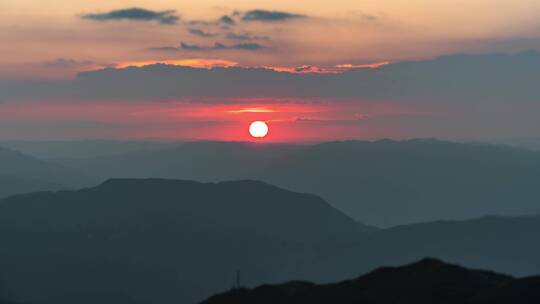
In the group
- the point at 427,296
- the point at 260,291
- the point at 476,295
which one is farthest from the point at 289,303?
the point at 476,295

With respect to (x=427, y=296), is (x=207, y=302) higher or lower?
higher

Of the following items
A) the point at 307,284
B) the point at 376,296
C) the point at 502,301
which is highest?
the point at 307,284

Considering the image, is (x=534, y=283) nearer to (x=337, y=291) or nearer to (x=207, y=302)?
(x=337, y=291)

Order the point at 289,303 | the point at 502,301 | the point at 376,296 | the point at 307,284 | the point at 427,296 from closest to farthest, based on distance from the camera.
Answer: the point at 502,301
the point at 427,296
the point at 376,296
the point at 289,303
the point at 307,284

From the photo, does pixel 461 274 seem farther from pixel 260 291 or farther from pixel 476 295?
pixel 260 291

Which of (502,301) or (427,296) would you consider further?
(427,296)

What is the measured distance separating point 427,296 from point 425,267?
8.60m

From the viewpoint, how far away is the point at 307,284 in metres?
98.9

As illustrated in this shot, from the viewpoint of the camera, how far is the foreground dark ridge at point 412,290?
73500 millimetres

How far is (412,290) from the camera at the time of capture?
8331 centimetres

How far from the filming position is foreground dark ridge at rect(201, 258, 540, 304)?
73.5 metres

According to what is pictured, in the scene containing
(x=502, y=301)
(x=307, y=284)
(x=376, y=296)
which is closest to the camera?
(x=502, y=301)

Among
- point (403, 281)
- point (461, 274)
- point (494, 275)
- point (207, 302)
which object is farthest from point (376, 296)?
point (207, 302)

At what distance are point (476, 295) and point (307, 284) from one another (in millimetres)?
28597
